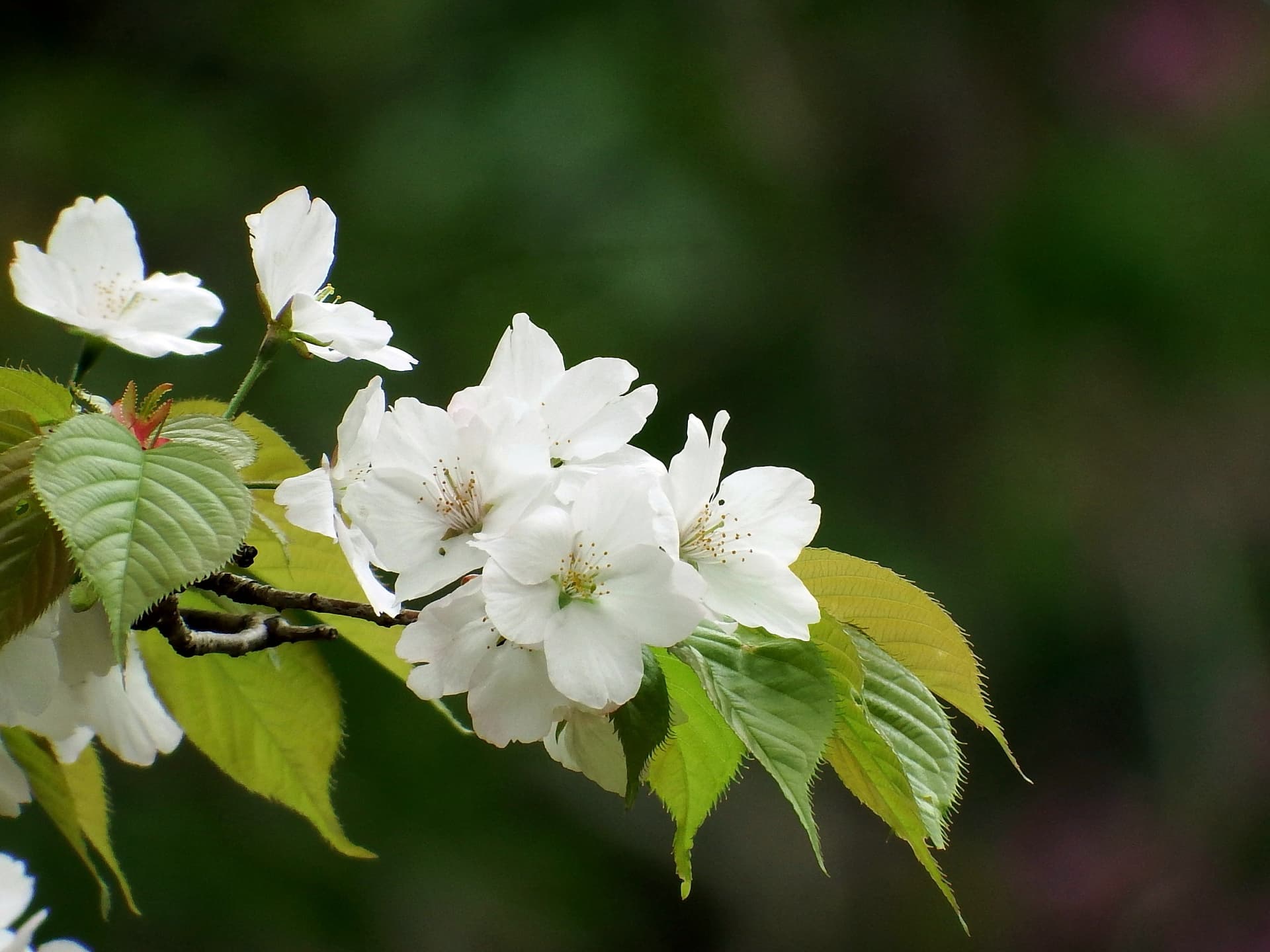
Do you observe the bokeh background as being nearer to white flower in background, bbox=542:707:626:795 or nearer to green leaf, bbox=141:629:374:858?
green leaf, bbox=141:629:374:858

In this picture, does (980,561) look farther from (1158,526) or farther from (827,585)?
(827,585)

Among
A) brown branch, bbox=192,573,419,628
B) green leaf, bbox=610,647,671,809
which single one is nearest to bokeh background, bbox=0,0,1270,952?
brown branch, bbox=192,573,419,628

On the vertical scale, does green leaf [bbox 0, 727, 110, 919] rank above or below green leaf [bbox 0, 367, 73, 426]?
below

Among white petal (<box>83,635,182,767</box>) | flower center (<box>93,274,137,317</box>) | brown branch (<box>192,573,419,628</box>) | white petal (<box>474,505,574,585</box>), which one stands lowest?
white petal (<box>83,635,182,767</box>)

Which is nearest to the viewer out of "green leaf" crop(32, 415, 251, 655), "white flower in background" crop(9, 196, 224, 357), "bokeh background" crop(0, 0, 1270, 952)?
"green leaf" crop(32, 415, 251, 655)

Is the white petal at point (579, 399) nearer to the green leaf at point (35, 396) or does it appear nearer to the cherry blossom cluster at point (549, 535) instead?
the cherry blossom cluster at point (549, 535)

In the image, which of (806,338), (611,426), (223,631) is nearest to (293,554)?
(223,631)

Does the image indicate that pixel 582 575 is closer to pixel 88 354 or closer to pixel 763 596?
pixel 763 596
